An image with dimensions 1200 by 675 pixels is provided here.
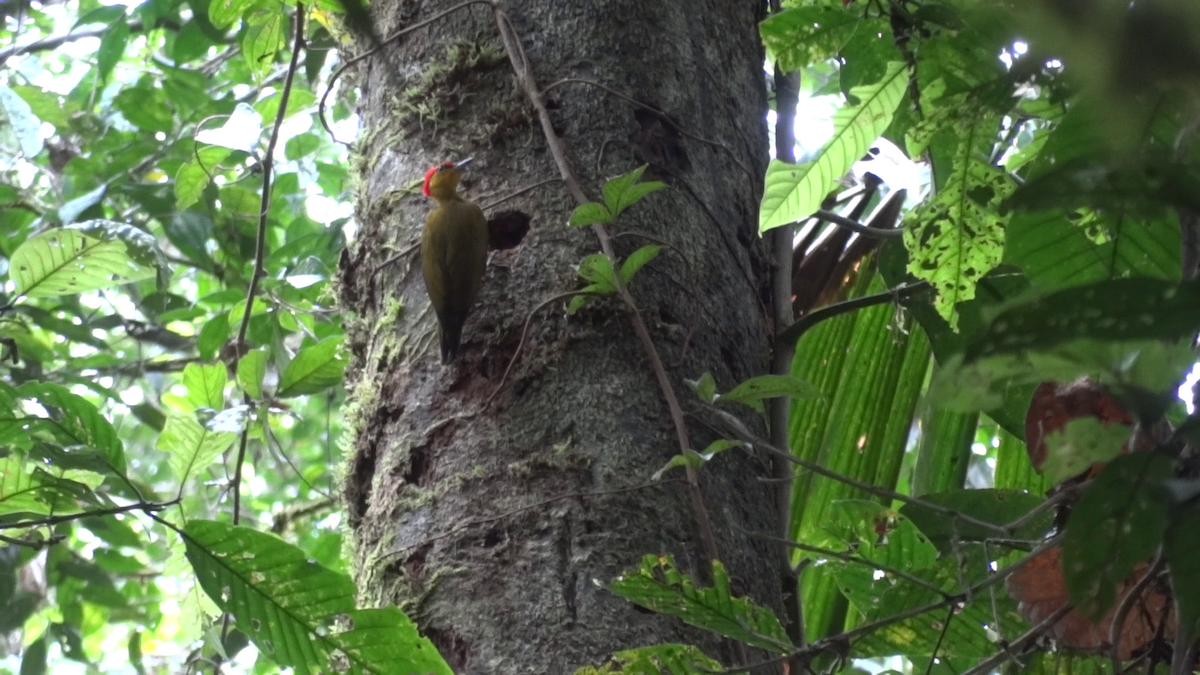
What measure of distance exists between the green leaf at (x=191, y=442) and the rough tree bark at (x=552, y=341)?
1.06ft

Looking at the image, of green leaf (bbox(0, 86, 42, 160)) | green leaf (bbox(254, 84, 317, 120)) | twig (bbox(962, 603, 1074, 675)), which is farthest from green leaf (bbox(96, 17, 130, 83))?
twig (bbox(962, 603, 1074, 675))

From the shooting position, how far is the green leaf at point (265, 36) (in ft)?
9.50

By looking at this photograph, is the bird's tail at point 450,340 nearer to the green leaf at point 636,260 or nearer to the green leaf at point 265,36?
the green leaf at point 636,260

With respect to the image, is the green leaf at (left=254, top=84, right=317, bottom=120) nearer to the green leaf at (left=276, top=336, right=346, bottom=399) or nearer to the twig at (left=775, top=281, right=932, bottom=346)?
the green leaf at (left=276, top=336, right=346, bottom=399)

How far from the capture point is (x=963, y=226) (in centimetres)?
174

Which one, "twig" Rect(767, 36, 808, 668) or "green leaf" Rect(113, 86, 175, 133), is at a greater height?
"green leaf" Rect(113, 86, 175, 133)

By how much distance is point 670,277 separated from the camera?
217cm

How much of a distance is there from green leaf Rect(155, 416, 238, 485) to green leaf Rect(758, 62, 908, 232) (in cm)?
126

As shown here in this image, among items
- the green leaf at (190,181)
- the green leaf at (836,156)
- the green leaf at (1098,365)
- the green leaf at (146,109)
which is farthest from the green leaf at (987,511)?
the green leaf at (146,109)

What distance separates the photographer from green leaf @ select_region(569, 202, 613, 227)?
1.94 meters

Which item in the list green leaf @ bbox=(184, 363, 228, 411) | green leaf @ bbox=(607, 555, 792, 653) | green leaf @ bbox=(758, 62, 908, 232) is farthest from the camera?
green leaf @ bbox=(184, 363, 228, 411)

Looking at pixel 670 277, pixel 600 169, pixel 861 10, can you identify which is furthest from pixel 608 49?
pixel 861 10

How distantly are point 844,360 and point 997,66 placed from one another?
157cm

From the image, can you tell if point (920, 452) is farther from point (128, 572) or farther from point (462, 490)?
point (128, 572)
